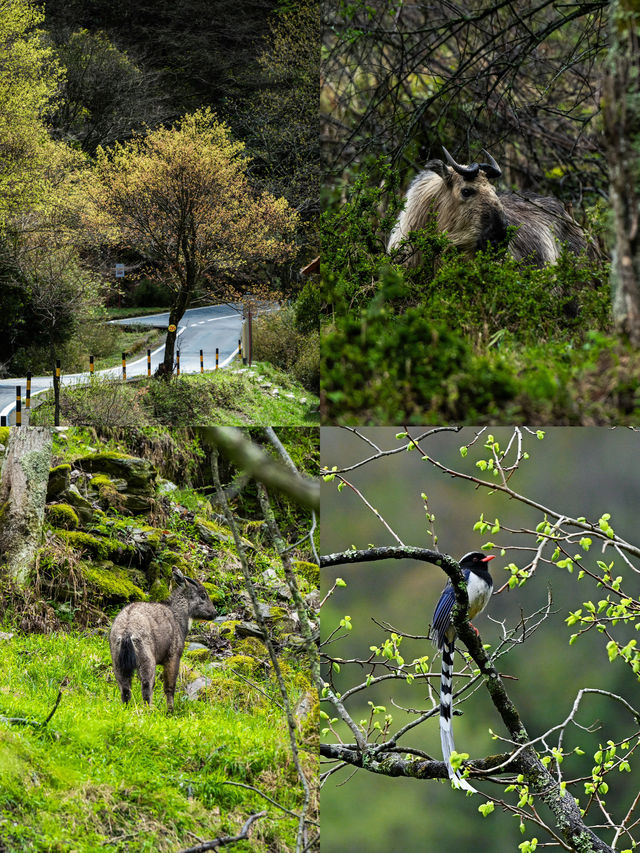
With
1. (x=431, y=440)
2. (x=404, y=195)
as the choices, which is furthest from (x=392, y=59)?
(x=431, y=440)

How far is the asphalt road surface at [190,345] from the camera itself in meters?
7.99

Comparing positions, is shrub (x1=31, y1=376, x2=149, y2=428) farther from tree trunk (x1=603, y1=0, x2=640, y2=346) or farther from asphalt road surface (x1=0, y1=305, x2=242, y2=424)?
tree trunk (x1=603, y1=0, x2=640, y2=346)

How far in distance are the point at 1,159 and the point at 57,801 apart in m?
7.06

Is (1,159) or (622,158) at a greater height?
(1,159)

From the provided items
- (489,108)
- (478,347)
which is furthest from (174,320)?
(478,347)

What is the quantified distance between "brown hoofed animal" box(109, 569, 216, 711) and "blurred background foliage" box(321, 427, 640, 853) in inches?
32.1

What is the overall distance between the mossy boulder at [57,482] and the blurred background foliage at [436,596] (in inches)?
65.6

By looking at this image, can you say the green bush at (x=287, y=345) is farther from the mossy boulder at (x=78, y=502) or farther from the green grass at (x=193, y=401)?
the mossy boulder at (x=78, y=502)

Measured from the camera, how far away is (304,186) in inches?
429

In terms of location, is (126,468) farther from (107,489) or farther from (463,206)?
(463,206)

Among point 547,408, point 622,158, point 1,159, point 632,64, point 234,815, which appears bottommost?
point 234,815

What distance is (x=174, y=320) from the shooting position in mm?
9062

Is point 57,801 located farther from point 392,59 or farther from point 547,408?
point 392,59

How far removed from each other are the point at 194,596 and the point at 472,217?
302cm
